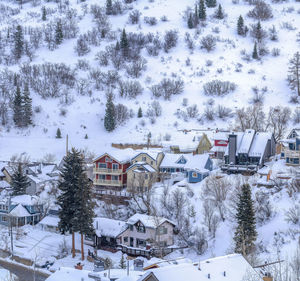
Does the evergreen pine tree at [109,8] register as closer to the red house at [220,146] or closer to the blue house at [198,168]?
the red house at [220,146]

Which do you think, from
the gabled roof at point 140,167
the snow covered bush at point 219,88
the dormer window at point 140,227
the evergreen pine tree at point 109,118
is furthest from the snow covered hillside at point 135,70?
the dormer window at point 140,227

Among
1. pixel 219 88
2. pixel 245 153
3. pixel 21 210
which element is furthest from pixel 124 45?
pixel 21 210

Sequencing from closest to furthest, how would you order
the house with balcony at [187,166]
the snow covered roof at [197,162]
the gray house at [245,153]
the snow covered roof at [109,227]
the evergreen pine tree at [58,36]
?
the snow covered roof at [109,227], the gray house at [245,153], the house with balcony at [187,166], the snow covered roof at [197,162], the evergreen pine tree at [58,36]

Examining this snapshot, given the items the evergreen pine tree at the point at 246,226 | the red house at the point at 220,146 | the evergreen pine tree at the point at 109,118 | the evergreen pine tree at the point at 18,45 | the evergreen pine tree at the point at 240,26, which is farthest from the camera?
the evergreen pine tree at the point at 240,26

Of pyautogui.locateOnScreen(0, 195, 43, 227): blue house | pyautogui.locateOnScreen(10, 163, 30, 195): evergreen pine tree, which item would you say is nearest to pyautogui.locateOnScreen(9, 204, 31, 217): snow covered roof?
pyautogui.locateOnScreen(0, 195, 43, 227): blue house

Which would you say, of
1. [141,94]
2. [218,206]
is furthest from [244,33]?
[218,206]
